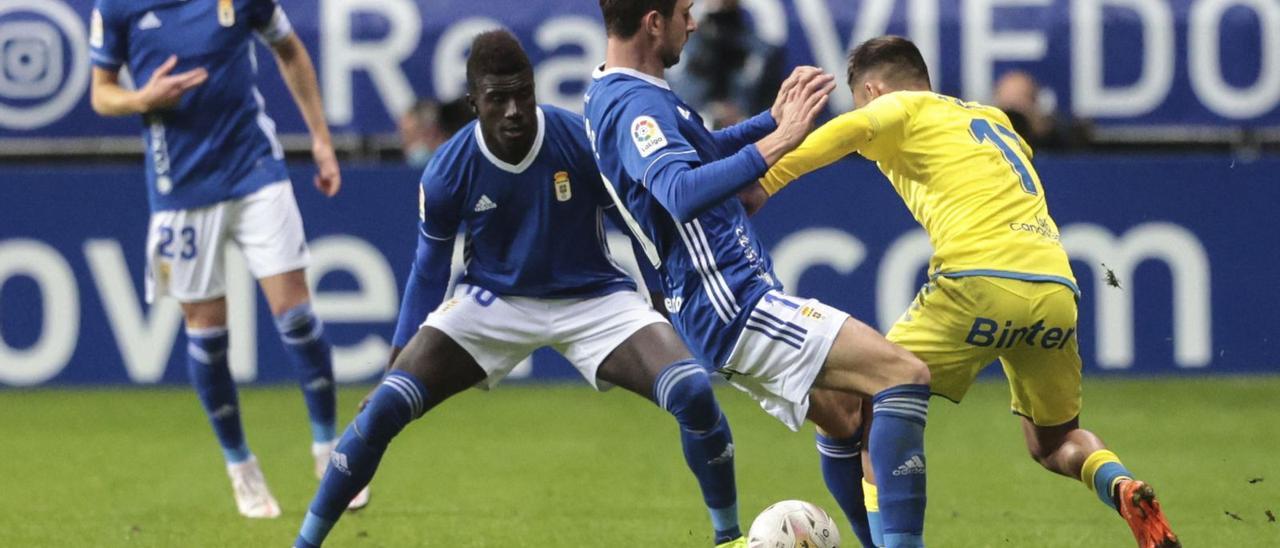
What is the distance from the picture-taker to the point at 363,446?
6.32m

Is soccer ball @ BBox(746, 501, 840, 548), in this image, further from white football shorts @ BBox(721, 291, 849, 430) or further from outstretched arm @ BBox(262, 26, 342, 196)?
outstretched arm @ BBox(262, 26, 342, 196)

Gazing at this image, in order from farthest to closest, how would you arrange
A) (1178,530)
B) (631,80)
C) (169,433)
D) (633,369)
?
1. (169,433)
2. (1178,530)
3. (633,369)
4. (631,80)

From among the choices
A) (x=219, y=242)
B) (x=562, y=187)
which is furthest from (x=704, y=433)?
(x=219, y=242)

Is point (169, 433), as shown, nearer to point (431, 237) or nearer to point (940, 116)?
point (431, 237)

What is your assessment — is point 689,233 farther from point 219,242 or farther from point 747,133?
point 219,242

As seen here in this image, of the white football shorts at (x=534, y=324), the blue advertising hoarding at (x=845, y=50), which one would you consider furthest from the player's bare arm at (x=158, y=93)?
the blue advertising hoarding at (x=845, y=50)

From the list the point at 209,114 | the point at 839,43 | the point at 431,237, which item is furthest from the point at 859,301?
the point at 431,237

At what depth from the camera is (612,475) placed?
9.09 m

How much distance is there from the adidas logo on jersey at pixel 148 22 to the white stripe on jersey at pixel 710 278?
303cm

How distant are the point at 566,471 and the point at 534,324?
2.79 m

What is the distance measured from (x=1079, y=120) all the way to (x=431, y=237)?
272 inches

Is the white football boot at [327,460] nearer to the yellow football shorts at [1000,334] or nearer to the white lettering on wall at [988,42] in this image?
the yellow football shorts at [1000,334]

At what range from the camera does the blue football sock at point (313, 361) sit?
26.2 ft

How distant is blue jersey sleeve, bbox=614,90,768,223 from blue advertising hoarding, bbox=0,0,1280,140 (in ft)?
21.9
